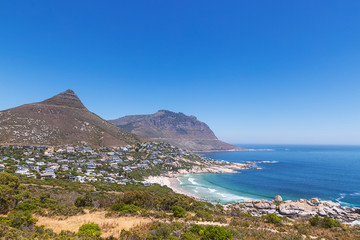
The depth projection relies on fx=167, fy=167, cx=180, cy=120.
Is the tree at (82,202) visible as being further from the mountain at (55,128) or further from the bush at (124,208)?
Result: the mountain at (55,128)

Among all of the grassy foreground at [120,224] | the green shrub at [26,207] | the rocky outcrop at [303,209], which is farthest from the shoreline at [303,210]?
the green shrub at [26,207]

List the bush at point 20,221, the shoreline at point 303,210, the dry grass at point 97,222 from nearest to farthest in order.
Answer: the bush at point 20,221 < the dry grass at point 97,222 < the shoreline at point 303,210

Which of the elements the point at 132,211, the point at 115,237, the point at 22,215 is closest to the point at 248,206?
the point at 132,211

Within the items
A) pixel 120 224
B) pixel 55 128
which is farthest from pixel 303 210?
pixel 55 128

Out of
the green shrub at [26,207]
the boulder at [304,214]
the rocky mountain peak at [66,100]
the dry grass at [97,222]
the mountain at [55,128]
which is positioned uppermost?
the rocky mountain peak at [66,100]

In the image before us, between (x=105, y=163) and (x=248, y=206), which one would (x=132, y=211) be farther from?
(x=105, y=163)

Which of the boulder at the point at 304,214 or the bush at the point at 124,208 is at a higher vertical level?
the bush at the point at 124,208

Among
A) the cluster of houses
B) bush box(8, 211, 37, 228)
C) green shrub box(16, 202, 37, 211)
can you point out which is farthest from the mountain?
bush box(8, 211, 37, 228)
